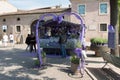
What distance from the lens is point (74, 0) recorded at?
107 feet

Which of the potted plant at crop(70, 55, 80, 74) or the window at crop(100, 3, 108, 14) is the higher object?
the window at crop(100, 3, 108, 14)

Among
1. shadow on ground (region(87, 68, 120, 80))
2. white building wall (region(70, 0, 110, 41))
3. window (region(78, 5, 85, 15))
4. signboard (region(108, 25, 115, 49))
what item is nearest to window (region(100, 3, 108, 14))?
white building wall (region(70, 0, 110, 41))

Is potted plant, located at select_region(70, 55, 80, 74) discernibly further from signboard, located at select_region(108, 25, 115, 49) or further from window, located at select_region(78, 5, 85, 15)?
window, located at select_region(78, 5, 85, 15)

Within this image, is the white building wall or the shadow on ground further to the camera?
the white building wall

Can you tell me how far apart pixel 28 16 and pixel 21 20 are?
1.35m

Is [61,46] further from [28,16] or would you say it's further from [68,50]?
[28,16]

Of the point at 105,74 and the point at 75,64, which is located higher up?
the point at 75,64

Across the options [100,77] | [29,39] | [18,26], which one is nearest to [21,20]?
[18,26]

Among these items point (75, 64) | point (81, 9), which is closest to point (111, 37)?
point (75, 64)

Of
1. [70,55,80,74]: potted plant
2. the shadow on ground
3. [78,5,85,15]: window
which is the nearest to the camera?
the shadow on ground

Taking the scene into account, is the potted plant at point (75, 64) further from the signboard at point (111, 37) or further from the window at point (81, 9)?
the window at point (81, 9)

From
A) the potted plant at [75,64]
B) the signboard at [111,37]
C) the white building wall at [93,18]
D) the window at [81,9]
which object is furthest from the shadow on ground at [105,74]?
the window at [81,9]

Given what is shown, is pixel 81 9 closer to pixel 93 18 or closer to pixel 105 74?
pixel 93 18

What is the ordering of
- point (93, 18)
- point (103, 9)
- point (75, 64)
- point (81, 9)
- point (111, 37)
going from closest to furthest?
point (75, 64)
point (111, 37)
point (103, 9)
point (93, 18)
point (81, 9)
